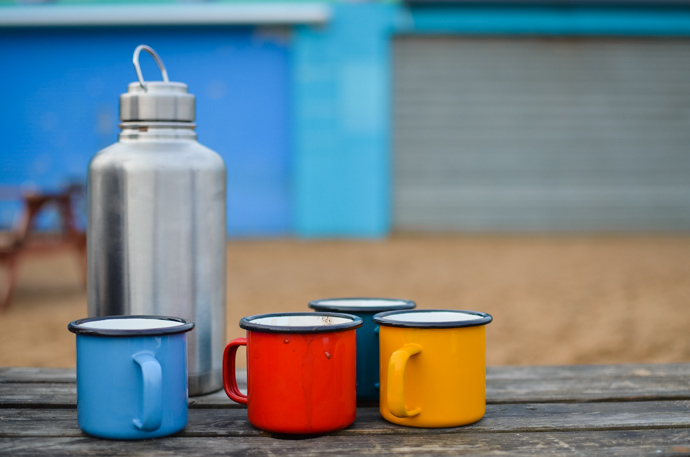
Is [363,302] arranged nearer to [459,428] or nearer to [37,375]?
[459,428]

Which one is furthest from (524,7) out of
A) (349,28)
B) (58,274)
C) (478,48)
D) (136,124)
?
(136,124)

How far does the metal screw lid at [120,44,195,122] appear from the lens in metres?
1.08

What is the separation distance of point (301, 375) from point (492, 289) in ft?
15.1

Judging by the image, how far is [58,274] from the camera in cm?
655

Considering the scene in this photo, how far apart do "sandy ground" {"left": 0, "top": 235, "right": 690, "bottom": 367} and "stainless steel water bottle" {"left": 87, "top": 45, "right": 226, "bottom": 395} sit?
7.31ft

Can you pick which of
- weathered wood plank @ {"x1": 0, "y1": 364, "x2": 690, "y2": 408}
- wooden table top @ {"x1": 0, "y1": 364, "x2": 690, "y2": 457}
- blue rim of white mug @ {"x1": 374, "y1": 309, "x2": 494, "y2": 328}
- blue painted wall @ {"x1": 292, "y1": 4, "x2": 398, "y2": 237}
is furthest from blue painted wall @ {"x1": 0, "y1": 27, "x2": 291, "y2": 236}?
blue rim of white mug @ {"x1": 374, "y1": 309, "x2": 494, "y2": 328}

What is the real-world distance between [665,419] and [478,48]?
9.13 m

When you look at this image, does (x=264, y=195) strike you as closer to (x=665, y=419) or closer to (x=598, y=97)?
(x=598, y=97)

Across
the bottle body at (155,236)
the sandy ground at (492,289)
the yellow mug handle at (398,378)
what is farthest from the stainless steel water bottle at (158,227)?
the sandy ground at (492,289)

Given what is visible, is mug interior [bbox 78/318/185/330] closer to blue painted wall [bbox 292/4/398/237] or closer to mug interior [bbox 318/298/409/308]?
mug interior [bbox 318/298/409/308]

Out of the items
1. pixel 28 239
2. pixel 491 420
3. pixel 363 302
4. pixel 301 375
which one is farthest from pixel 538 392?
pixel 28 239

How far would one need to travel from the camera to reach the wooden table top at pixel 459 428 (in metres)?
0.80

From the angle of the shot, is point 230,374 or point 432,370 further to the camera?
point 230,374

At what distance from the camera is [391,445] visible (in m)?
0.82
